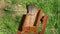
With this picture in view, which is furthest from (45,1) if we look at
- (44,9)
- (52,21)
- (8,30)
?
(8,30)

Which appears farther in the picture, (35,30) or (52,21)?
(52,21)

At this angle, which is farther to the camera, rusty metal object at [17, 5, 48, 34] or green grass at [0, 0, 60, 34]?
green grass at [0, 0, 60, 34]

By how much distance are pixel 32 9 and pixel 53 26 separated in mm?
2004

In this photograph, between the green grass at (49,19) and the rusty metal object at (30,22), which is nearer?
the rusty metal object at (30,22)

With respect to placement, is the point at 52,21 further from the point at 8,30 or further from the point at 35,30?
the point at 35,30

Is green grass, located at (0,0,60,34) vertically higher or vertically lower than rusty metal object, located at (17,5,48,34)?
lower

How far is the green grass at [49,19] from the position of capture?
372 cm

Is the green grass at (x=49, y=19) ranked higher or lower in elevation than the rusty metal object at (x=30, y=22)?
lower

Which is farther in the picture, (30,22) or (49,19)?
(49,19)

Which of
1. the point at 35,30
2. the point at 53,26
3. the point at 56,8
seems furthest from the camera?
the point at 56,8

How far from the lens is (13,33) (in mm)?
3562

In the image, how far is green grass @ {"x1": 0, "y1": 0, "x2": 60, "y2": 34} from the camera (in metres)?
3.72

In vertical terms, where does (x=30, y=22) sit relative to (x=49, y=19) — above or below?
above

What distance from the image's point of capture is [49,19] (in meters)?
4.02
